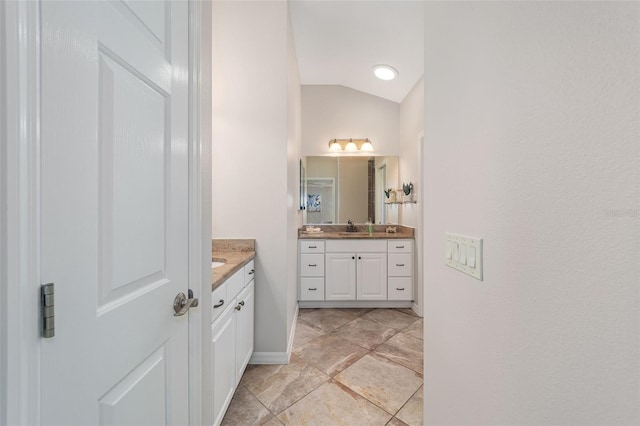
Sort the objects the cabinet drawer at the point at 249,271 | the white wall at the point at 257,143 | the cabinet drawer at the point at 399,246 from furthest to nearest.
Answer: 1. the cabinet drawer at the point at 399,246
2. the white wall at the point at 257,143
3. the cabinet drawer at the point at 249,271

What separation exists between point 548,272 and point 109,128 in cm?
95

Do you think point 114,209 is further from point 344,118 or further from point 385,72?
point 344,118

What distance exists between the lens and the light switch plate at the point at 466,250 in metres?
0.69

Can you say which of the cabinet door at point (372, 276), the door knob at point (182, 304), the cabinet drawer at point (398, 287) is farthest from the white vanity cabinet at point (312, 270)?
the door knob at point (182, 304)

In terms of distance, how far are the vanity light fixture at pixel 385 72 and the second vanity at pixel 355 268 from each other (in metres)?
1.84

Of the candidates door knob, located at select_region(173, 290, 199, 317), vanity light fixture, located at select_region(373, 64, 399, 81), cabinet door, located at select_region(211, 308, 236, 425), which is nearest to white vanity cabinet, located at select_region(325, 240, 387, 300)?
cabinet door, located at select_region(211, 308, 236, 425)

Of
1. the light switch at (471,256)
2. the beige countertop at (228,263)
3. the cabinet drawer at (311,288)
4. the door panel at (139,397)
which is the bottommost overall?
the cabinet drawer at (311,288)

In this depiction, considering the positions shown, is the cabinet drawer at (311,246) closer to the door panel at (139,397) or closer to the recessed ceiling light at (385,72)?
the recessed ceiling light at (385,72)

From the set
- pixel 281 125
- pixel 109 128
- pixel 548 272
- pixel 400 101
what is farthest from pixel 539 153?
pixel 400 101

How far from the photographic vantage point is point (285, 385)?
1.83m

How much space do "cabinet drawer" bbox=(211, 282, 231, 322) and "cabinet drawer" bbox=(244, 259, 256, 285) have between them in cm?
39

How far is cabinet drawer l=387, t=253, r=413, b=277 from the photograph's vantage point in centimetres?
328

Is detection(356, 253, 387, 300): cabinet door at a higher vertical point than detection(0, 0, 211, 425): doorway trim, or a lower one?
lower

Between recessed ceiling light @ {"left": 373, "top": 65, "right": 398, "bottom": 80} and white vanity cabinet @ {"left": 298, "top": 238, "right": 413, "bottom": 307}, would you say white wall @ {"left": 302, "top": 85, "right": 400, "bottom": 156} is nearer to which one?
recessed ceiling light @ {"left": 373, "top": 65, "right": 398, "bottom": 80}
